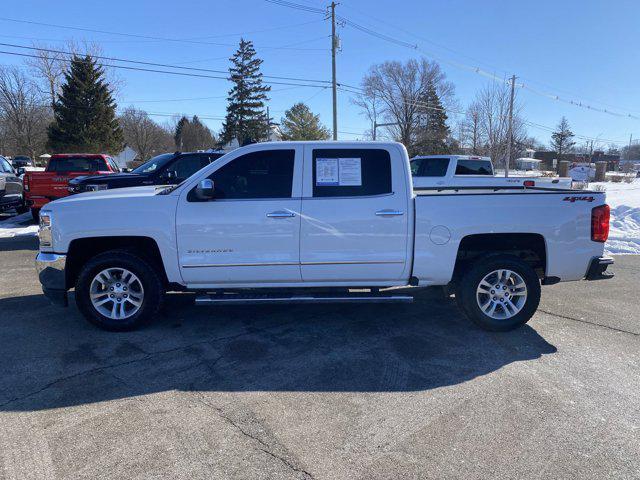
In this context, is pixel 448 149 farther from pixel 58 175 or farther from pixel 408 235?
pixel 408 235

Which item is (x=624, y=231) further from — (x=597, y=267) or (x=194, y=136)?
(x=194, y=136)

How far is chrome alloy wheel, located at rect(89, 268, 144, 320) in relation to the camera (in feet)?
15.2

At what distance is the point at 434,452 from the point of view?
2.77 m

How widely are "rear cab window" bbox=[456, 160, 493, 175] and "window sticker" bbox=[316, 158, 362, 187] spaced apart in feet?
27.4

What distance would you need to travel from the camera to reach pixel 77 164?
42.0ft

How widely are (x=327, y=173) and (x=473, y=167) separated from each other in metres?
9.08

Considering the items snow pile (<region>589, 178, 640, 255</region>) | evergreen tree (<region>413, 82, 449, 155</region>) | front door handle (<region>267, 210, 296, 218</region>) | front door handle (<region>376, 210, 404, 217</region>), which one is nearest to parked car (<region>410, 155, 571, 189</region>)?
snow pile (<region>589, 178, 640, 255</region>)

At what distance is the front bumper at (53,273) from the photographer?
14.9 feet

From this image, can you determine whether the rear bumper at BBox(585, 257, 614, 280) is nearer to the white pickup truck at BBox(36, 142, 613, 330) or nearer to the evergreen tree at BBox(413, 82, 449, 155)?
the white pickup truck at BBox(36, 142, 613, 330)

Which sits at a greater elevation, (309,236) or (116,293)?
(309,236)

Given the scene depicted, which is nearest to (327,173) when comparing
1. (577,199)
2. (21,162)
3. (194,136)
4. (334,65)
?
(577,199)

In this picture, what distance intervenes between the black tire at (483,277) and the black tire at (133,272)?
3.25m

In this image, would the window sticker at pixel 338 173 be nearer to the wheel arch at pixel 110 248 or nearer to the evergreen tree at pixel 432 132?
the wheel arch at pixel 110 248

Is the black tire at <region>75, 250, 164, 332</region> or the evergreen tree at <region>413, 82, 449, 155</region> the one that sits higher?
the evergreen tree at <region>413, 82, 449, 155</region>
